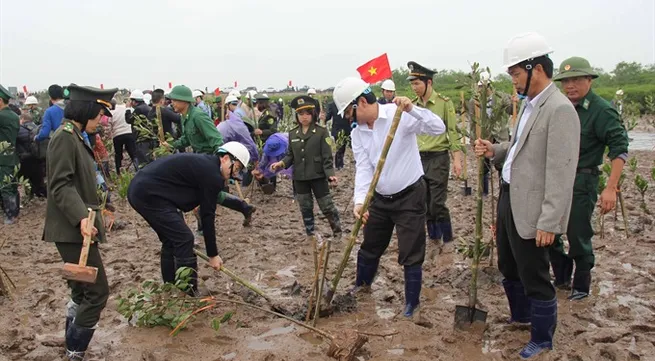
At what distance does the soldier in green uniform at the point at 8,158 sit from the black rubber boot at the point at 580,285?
6.66m

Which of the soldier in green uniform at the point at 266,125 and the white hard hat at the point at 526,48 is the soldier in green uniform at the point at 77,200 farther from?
the soldier in green uniform at the point at 266,125

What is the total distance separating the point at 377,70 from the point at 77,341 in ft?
8.95

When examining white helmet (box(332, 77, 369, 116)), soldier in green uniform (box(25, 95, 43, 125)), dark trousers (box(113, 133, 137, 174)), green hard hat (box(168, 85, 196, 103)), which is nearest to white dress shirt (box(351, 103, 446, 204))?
white helmet (box(332, 77, 369, 116))

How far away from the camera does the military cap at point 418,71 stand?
5.40m

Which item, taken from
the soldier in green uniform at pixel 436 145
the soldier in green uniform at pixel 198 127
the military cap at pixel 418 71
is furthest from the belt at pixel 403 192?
the soldier in green uniform at pixel 198 127

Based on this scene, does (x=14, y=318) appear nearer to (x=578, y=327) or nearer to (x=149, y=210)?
(x=149, y=210)

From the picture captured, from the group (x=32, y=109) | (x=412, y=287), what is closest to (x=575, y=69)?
(x=412, y=287)

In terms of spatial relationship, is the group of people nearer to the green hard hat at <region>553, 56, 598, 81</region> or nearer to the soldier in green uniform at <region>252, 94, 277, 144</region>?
the green hard hat at <region>553, 56, 598, 81</region>

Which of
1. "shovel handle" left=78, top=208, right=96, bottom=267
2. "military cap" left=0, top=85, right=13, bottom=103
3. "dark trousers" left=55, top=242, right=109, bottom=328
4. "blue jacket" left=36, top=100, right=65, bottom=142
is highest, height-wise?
"military cap" left=0, top=85, right=13, bottom=103

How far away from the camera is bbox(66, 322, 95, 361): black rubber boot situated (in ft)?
11.3

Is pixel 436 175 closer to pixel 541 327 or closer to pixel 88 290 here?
pixel 541 327

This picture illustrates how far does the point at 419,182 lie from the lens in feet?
13.2

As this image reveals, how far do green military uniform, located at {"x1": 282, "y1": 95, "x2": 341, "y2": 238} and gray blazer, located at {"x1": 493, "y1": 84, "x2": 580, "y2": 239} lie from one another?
133 inches

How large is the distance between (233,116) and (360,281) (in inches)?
183
